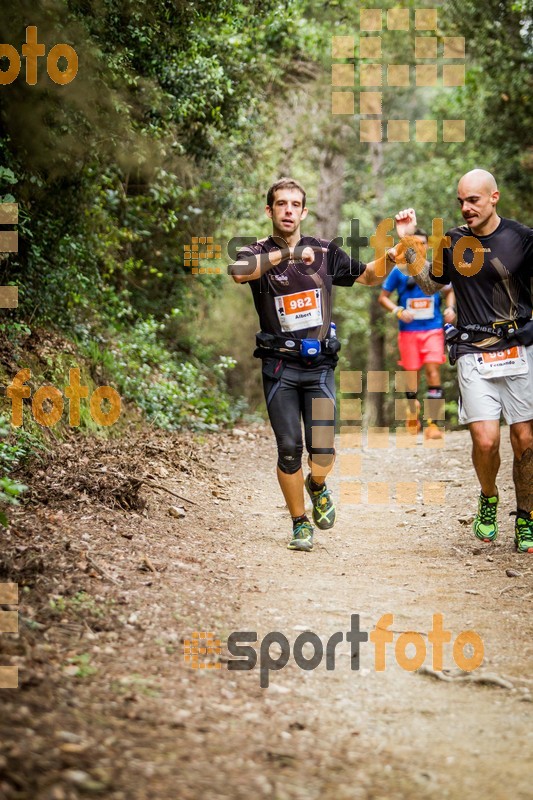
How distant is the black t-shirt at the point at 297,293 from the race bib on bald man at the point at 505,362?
118 cm

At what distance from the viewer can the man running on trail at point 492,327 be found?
5.89 m

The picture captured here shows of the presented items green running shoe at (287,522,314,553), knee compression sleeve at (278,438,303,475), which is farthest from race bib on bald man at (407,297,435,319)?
green running shoe at (287,522,314,553)

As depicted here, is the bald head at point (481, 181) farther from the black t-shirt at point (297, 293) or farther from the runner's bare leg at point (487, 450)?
the runner's bare leg at point (487, 450)

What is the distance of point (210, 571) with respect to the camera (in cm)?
509

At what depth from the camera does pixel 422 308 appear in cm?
1099

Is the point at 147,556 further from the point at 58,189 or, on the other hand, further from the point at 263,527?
the point at 58,189

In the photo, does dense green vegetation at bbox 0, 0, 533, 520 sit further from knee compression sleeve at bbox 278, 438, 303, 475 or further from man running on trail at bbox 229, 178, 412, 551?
knee compression sleeve at bbox 278, 438, 303, 475

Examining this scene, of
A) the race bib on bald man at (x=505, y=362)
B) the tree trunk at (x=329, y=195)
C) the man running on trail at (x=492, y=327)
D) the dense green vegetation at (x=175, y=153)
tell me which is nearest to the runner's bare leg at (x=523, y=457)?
the man running on trail at (x=492, y=327)

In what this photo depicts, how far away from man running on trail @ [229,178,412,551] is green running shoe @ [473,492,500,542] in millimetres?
1233

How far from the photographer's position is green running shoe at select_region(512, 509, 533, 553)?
19.3 ft

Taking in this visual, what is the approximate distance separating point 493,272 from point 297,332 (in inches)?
57.0
